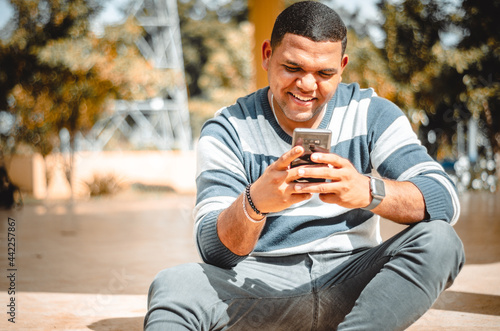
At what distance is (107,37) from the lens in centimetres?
1301

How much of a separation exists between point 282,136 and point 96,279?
2.44 m

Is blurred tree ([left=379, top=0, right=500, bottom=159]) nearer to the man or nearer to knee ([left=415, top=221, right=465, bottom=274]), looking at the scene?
the man

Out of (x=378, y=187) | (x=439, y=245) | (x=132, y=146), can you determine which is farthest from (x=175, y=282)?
(x=132, y=146)

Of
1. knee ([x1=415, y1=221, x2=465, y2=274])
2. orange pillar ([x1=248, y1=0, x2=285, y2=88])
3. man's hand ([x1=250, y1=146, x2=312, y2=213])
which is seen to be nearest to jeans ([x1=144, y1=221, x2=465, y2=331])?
knee ([x1=415, y1=221, x2=465, y2=274])

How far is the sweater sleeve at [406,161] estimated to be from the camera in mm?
1938

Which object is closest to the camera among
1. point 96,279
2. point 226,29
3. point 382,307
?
point 382,307

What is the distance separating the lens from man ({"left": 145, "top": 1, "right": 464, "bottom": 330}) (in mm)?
1781

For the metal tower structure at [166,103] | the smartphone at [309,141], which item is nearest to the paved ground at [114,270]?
the smartphone at [309,141]

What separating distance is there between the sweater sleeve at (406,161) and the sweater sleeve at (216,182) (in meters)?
0.51

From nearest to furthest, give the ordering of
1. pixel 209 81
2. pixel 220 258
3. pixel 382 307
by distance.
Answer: pixel 382 307
pixel 220 258
pixel 209 81

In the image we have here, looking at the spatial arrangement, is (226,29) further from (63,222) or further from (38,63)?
(63,222)

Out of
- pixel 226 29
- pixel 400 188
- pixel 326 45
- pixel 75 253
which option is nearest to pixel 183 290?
pixel 400 188

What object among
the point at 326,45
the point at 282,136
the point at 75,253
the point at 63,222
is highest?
the point at 326,45

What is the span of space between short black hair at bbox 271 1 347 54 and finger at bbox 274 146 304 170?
59 cm
